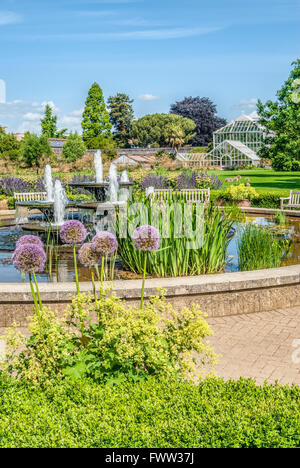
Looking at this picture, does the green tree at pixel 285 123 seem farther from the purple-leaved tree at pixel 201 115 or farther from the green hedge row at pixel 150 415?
the purple-leaved tree at pixel 201 115

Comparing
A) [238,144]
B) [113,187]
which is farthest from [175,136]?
[113,187]

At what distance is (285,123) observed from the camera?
23.6 meters

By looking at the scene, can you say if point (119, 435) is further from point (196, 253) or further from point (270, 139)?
point (270, 139)

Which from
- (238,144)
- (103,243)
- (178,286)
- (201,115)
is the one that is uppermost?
(201,115)

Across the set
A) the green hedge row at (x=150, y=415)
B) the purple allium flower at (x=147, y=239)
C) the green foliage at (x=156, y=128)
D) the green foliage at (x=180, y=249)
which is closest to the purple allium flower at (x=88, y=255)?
the purple allium flower at (x=147, y=239)

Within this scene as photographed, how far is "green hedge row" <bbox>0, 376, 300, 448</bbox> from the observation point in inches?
97.3

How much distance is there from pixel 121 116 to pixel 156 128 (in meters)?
6.38

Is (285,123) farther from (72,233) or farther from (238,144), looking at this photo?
(238,144)

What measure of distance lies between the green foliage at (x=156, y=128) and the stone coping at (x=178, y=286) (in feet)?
245

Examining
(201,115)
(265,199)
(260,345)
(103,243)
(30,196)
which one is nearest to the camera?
(103,243)

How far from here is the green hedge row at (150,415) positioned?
2.47 meters

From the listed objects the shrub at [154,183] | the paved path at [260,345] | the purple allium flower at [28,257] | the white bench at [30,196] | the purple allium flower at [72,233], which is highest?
the shrub at [154,183]

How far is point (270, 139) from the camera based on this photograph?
84.2ft
